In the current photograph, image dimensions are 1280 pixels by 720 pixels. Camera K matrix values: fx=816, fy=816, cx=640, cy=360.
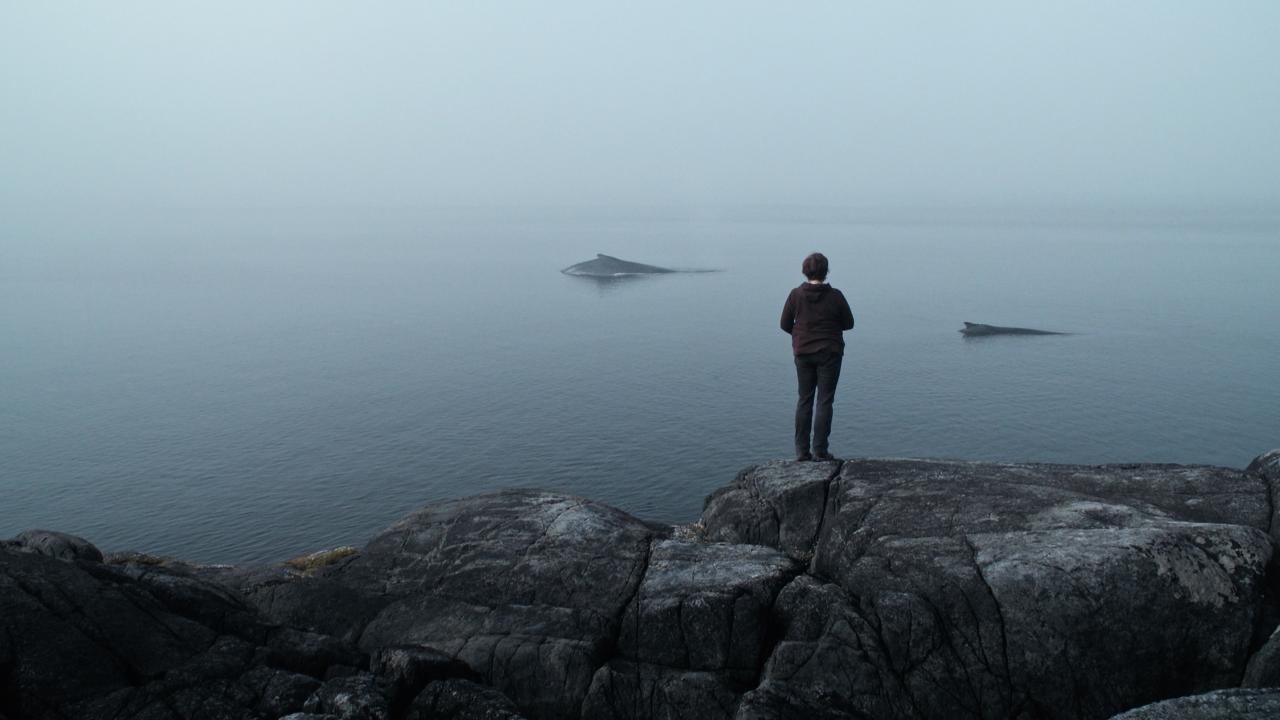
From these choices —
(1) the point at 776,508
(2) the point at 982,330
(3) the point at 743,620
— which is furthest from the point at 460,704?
(2) the point at 982,330

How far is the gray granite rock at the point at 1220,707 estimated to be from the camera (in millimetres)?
10312

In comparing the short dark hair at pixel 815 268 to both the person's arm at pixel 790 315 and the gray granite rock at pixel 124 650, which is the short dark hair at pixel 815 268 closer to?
the person's arm at pixel 790 315

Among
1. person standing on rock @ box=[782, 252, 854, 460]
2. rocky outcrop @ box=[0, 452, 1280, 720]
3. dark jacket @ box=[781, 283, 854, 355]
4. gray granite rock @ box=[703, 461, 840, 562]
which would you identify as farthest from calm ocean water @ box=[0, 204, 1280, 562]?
rocky outcrop @ box=[0, 452, 1280, 720]

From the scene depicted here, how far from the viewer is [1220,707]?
1054 centimetres

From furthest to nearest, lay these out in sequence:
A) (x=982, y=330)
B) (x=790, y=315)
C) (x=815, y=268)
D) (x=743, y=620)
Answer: (x=982, y=330)
(x=790, y=315)
(x=815, y=268)
(x=743, y=620)

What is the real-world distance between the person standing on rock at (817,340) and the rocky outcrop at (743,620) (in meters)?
3.17

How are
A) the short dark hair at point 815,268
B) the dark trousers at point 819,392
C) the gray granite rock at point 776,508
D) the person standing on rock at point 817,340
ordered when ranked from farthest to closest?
the dark trousers at point 819,392 → the person standing on rock at point 817,340 → the short dark hair at point 815,268 → the gray granite rock at point 776,508

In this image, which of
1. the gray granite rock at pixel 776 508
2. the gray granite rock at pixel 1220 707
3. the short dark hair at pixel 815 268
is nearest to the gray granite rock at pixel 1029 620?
the gray granite rock at pixel 776 508

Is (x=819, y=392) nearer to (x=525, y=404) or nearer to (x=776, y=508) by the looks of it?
(x=776, y=508)

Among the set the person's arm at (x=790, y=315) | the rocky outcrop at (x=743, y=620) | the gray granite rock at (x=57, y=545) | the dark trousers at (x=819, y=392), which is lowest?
the gray granite rock at (x=57, y=545)

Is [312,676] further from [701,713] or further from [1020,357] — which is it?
[1020,357]

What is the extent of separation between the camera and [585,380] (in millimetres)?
118750

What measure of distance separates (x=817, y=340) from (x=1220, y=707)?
1297cm

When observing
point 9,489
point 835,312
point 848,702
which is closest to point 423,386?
point 9,489
